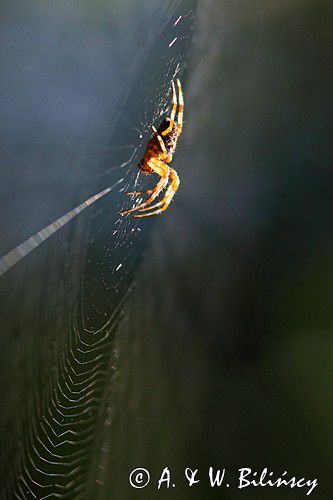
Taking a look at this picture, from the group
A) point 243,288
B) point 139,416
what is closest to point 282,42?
point 243,288

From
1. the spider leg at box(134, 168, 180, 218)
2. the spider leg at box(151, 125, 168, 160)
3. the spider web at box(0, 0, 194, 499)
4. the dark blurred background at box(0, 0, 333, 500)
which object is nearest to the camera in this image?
the spider web at box(0, 0, 194, 499)

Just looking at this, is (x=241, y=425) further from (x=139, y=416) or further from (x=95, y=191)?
(x=95, y=191)

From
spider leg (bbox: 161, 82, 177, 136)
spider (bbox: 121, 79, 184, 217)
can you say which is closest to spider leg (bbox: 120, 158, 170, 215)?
spider (bbox: 121, 79, 184, 217)

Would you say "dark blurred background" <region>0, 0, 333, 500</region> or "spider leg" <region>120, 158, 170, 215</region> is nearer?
"dark blurred background" <region>0, 0, 333, 500</region>

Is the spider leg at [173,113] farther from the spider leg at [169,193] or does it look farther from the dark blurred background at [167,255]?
the spider leg at [169,193]

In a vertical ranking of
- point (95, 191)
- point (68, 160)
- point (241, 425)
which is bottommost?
point (241, 425)

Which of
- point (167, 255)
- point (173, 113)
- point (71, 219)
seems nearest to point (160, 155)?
point (173, 113)

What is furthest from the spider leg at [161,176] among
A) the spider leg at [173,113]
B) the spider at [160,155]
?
the spider leg at [173,113]

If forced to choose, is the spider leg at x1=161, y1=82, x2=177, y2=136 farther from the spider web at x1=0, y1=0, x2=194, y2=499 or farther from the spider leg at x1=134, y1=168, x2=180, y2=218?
the spider leg at x1=134, y1=168, x2=180, y2=218
